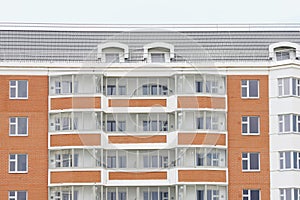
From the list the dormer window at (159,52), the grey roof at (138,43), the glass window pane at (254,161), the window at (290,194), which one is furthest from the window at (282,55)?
the window at (290,194)

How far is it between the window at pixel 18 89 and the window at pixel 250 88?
37.3 ft

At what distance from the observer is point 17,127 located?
5106 centimetres

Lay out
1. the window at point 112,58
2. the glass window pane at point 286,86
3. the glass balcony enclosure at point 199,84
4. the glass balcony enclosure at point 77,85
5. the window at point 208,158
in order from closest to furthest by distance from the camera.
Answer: the window at point 208,158, the glass window pane at point 286,86, the glass balcony enclosure at point 77,85, the glass balcony enclosure at point 199,84, the window at point 112,58

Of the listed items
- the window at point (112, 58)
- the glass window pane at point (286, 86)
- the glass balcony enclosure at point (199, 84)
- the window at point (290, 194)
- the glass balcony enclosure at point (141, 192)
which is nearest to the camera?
the window at point (290, 194)

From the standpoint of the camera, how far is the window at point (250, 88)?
51.7 metres

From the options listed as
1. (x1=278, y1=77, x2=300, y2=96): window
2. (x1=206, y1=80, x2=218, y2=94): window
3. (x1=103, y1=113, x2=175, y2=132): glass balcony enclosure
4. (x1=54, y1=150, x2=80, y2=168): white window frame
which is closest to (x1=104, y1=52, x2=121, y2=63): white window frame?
(x1=103, y1=113, x2=175, y2=132): glass balcony enclosure

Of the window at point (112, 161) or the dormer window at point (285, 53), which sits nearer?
the window at point (112, 161)

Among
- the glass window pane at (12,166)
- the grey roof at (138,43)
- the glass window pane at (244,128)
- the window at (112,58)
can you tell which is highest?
the grey roof at (138,43)

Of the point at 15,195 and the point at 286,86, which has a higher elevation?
the point at 286,86

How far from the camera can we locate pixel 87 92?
5116 cm

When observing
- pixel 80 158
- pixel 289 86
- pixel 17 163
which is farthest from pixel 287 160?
pixel 17 163

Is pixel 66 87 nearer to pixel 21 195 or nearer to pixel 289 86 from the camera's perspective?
pixel 21 195

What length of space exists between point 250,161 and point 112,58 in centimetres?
905

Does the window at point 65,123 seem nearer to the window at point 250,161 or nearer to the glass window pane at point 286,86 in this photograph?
the window at point 250,161
